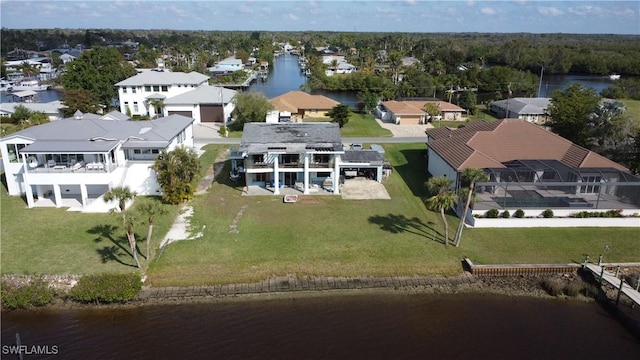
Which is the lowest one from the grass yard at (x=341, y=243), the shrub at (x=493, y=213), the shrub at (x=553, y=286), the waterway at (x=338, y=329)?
the waterway at (x=338, y=329)

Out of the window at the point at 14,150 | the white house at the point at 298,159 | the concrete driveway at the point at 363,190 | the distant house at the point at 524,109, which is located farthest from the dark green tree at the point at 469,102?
the window at the point at 14,150

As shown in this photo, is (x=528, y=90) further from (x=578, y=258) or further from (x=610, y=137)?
(x=578, y=258)

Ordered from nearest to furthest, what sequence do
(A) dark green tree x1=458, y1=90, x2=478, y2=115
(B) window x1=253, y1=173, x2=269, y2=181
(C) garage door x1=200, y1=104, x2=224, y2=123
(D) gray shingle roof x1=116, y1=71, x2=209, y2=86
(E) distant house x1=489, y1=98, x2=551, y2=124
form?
(B) window x1=253, y1=173, x2=269, y2=181 < (C) garage door x1=200, y1=104, x2=224, y2=123 < (E) distant house x1=489, y1=98, x2=551, y2=124 < (D) gray shingle roof x1=116, y1=71, x2=209, y2=86 < (A) dark green tree x1=458, y1=90, x2=478, y2=115

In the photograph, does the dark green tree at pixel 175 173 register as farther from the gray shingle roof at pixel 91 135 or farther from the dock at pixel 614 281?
the dock at pixel 614 281

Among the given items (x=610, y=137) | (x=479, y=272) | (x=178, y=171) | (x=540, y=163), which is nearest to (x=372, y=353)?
(x=479, y=272)

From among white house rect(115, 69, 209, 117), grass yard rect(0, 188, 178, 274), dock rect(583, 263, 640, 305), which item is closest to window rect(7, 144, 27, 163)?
grass yard rect(0, 188, 178, 274)

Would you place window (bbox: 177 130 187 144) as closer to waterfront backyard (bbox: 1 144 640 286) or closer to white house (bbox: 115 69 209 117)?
waterfront backyard (bbox: 1 144 640 286)
